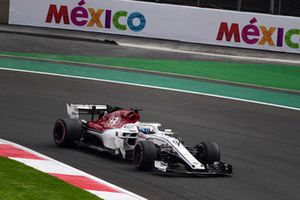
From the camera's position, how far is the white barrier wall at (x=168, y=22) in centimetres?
2698

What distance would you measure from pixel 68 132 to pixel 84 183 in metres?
2.47

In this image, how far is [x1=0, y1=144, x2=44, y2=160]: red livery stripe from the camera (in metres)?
12.4

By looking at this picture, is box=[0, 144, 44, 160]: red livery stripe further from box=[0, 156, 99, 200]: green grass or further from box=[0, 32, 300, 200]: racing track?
box=[0, 156, 99, 200]: green grass

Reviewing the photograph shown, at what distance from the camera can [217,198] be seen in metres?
10.9

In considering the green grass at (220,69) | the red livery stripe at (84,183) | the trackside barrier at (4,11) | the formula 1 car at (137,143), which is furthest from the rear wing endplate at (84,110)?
the trackside barrier at (4,11)

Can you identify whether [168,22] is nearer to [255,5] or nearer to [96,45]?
[96,45]

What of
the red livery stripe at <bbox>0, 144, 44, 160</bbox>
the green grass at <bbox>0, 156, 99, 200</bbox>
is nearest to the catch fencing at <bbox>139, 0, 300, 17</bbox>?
the red livery stripe at <bbox>0, 144, 44, 160</bbox>

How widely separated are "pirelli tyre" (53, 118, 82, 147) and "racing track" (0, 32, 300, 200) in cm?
12

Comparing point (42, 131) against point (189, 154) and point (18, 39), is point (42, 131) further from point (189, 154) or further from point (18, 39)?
point (18, 39)

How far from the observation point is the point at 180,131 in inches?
614

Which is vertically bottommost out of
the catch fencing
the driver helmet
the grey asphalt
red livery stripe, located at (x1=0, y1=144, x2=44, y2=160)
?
red livery stripe, located at (x1=0, y1=144, x2=44, y2=160)


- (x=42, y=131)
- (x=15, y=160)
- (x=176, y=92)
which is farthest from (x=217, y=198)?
(x=176, y=92)

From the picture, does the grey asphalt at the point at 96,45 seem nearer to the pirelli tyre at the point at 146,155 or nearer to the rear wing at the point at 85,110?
the rear wing at the point at 85,110

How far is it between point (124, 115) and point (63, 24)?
15564 mm
